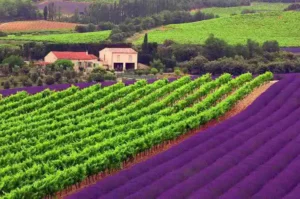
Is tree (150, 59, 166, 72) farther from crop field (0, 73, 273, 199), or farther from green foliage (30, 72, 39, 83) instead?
crop field (0, 73, 273, 199)

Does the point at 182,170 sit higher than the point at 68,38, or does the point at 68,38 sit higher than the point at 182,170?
the point at 182,170

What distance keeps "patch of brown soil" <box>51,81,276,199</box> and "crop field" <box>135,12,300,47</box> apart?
57583 mm

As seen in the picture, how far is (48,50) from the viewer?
87812mm

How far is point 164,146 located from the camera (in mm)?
32344

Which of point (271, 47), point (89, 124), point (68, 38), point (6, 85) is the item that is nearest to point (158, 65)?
point (271, 47)

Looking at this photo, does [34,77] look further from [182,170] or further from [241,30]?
[241,30]

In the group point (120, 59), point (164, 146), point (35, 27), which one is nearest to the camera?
point (164, 146)

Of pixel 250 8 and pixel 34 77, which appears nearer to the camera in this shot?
pixel 34 77

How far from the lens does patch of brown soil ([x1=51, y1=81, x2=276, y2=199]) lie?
26.4 meters

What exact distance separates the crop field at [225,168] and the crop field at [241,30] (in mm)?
71152

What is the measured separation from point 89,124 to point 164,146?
17.3 feet

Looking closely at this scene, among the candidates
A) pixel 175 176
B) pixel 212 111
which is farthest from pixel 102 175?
pixel 212 111

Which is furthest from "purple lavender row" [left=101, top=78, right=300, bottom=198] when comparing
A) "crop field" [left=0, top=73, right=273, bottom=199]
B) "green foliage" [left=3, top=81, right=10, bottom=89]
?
"green foliage" [left=3, top=81, right=10, bottom=89]

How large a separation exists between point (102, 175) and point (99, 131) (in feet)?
19.8
